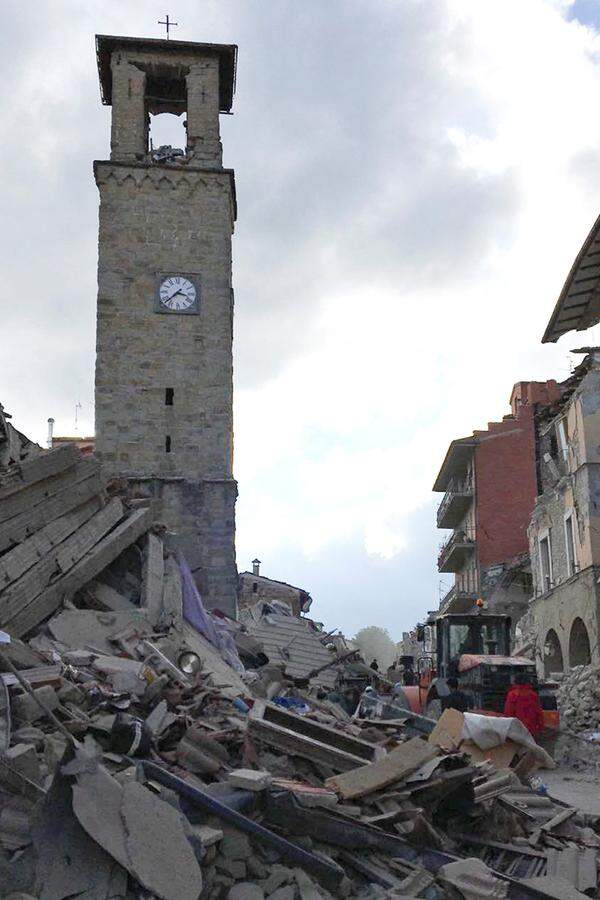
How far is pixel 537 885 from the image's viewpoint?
619 centimetres

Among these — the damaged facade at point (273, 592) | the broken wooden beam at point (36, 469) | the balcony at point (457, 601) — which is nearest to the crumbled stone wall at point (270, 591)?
the damaged facade at point (273, 592)

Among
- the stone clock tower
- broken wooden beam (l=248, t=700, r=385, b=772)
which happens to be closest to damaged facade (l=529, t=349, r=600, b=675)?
the stone clock tower

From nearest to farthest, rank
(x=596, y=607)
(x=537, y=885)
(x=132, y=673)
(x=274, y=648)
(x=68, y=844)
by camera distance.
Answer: (x=68, y=844) < (x=537, y=885) < (x=132, y=673) < (x=274, y=648) < (x=596, y=607)

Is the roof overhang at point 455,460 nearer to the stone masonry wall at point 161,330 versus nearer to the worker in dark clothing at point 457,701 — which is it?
the stone masonry wall at point 161,330

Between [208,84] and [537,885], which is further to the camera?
[208,84]

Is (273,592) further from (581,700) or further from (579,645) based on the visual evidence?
(581,700)

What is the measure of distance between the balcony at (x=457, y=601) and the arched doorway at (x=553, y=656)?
12.6 metres

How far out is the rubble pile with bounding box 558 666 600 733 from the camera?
1795cm

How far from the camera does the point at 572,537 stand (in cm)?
2577

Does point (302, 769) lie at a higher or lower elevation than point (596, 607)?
lower

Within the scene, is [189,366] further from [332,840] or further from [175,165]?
[332,840]

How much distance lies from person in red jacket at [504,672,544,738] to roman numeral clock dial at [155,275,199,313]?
46.6ft

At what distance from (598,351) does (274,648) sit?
1155cm

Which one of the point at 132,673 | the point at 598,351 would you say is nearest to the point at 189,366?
the point at 598,351
